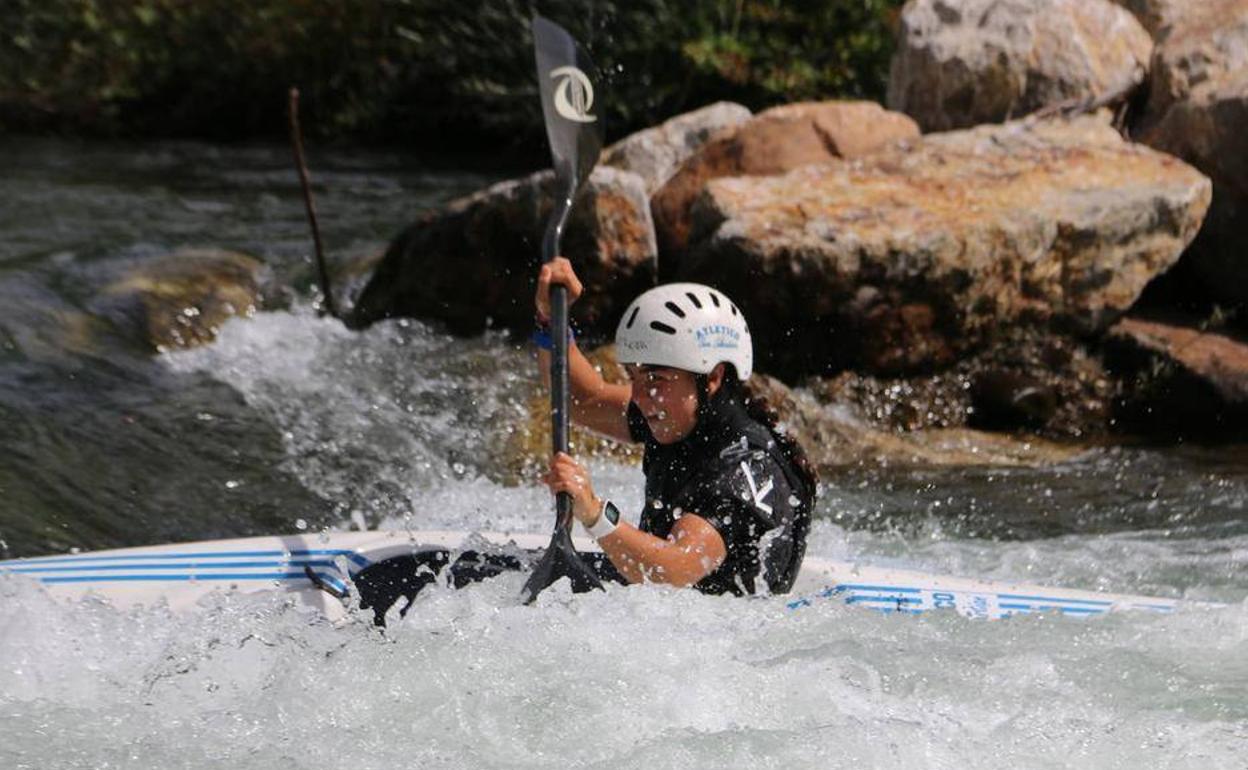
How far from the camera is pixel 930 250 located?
22.4 feet

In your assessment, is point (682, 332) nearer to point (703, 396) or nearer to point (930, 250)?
point (703, 396)

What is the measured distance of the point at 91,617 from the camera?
161 inches

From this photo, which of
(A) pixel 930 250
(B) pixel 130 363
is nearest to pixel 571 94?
(A) pixel 930 250

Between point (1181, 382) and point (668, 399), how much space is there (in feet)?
12.5

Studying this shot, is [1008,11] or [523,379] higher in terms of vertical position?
[1008,11]

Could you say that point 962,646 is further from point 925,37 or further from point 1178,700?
point 925,37

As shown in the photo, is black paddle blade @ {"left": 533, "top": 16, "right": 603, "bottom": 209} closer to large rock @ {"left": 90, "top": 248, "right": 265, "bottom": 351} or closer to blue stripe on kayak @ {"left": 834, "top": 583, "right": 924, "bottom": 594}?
blue stripe on kayak @ {"left": 834, "top": 583, "right": 924, "bottom": 594}

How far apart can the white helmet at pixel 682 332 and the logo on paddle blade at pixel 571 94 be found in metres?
1.72

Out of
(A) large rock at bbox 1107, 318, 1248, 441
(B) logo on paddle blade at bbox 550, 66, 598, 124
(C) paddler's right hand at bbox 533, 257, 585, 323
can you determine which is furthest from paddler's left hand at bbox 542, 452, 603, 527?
(A) large rock at bbox 1107, 318, 1248, 441

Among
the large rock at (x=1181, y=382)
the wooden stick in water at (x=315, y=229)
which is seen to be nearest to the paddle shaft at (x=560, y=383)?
the large rock at (x=1181, y=382)

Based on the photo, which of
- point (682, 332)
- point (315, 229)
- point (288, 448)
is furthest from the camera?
point (315, 229)

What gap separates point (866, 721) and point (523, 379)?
367cm

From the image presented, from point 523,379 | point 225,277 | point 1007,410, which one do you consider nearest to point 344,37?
point 225,277

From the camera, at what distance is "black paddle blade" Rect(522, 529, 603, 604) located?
4.11 m
